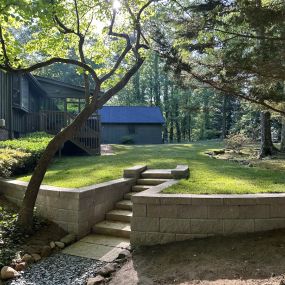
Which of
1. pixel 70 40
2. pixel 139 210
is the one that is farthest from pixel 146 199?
pixel 70 40

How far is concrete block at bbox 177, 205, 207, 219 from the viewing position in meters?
5.30

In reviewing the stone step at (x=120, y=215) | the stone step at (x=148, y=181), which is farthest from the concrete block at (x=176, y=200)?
the stone step at (x=148, y=181)

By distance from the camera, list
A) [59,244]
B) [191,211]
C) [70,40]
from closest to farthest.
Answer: [191,211], [59,244], [70,40]

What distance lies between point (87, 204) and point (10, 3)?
3604 millimetres

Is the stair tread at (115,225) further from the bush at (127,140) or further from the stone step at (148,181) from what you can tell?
the bush at (127,140)

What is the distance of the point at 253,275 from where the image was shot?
3.96 metres

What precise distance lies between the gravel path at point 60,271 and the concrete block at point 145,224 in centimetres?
79

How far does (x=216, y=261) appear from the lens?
175 inches

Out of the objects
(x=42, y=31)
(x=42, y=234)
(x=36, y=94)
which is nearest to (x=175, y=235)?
(x=42, y=234)

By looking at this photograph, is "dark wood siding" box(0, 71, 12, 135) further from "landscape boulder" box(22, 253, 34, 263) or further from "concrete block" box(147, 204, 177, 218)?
"concrete block" box(147, 204, 177, 218)

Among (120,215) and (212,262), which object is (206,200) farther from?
(120,215)

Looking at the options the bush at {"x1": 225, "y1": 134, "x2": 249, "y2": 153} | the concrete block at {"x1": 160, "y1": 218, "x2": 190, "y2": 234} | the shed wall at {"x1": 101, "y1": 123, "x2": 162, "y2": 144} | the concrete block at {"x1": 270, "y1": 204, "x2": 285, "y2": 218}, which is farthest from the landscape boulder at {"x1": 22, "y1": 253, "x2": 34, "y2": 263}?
the shed wall at {"x1": 101, "y1": 123, "x2": 162, "y2": 144}

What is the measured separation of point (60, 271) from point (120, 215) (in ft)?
6.44

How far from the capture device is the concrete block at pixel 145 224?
17.8 feet
